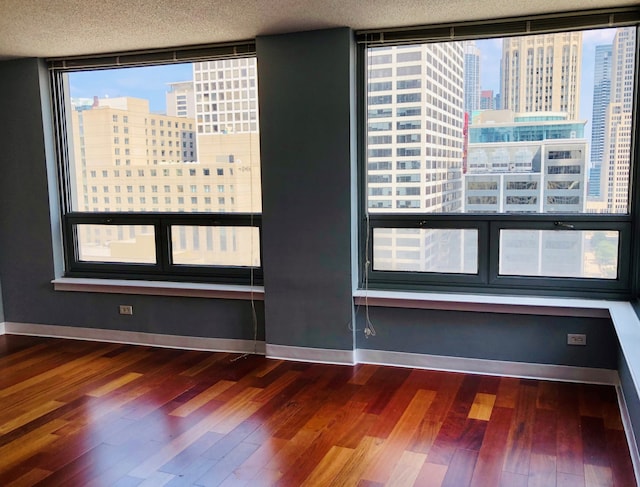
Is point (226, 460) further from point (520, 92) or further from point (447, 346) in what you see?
point (520, 92)

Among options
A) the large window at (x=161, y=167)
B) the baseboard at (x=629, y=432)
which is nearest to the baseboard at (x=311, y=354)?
the large window at (x=161, y=167)

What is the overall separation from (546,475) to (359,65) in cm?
281

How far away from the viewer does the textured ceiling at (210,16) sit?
126 inches

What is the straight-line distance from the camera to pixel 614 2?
129 inches

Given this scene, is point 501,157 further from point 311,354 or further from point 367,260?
point 311,354

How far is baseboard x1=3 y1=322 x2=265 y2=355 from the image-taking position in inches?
173

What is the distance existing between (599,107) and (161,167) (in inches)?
128

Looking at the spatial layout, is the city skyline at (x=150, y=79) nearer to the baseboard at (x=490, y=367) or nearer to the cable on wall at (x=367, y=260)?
the cable on wall at (x=367, y=260)

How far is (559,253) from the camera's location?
3740 millimetres

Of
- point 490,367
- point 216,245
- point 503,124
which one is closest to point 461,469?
point 490,367

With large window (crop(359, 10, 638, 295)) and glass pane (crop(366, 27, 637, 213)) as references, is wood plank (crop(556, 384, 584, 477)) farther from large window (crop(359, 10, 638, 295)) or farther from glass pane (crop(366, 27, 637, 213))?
glass pane (crop(366, 27, 637, 213))

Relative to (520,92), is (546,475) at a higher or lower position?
lower

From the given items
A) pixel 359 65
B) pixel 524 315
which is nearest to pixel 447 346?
pixel 524 315

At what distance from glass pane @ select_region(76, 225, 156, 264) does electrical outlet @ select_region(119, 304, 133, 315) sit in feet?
1.25
